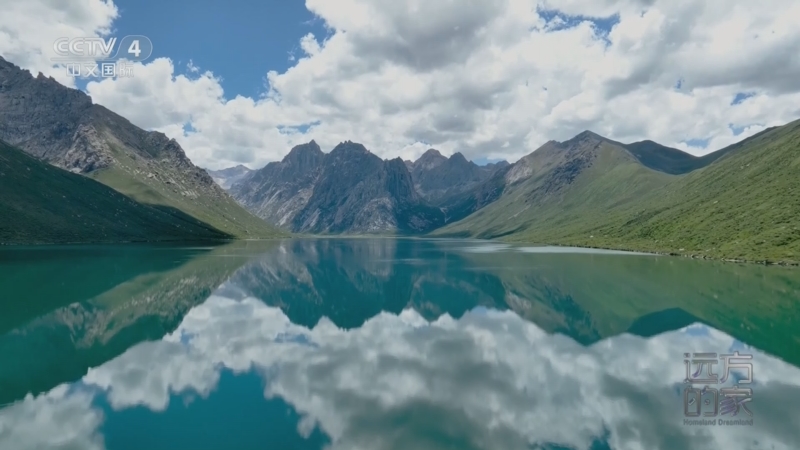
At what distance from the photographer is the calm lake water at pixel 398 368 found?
2106 centimetres

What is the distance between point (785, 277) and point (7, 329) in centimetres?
10321

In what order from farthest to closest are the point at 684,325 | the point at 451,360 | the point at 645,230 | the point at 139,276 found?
the point at 645,230 → the point at 139,276 → the point at 684,325 → the point at 451,360

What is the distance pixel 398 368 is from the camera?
32250mm

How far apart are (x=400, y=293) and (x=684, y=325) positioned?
40.3 meters

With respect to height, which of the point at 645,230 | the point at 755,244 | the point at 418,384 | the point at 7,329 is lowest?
the point at 7,329

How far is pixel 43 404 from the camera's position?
2428 cm

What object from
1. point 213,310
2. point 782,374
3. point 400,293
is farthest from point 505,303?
point 213,310

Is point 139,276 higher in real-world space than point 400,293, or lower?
lower

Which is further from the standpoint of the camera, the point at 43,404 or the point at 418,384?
the point at 418,384

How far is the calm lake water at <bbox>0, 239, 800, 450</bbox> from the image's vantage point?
2106 cm

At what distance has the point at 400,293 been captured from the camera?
2894 inches

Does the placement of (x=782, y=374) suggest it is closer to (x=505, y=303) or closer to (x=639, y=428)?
(x=639, y=428)

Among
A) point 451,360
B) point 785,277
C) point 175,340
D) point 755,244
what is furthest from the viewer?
point 755,244

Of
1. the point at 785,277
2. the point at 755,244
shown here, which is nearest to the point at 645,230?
the point at 755,244
